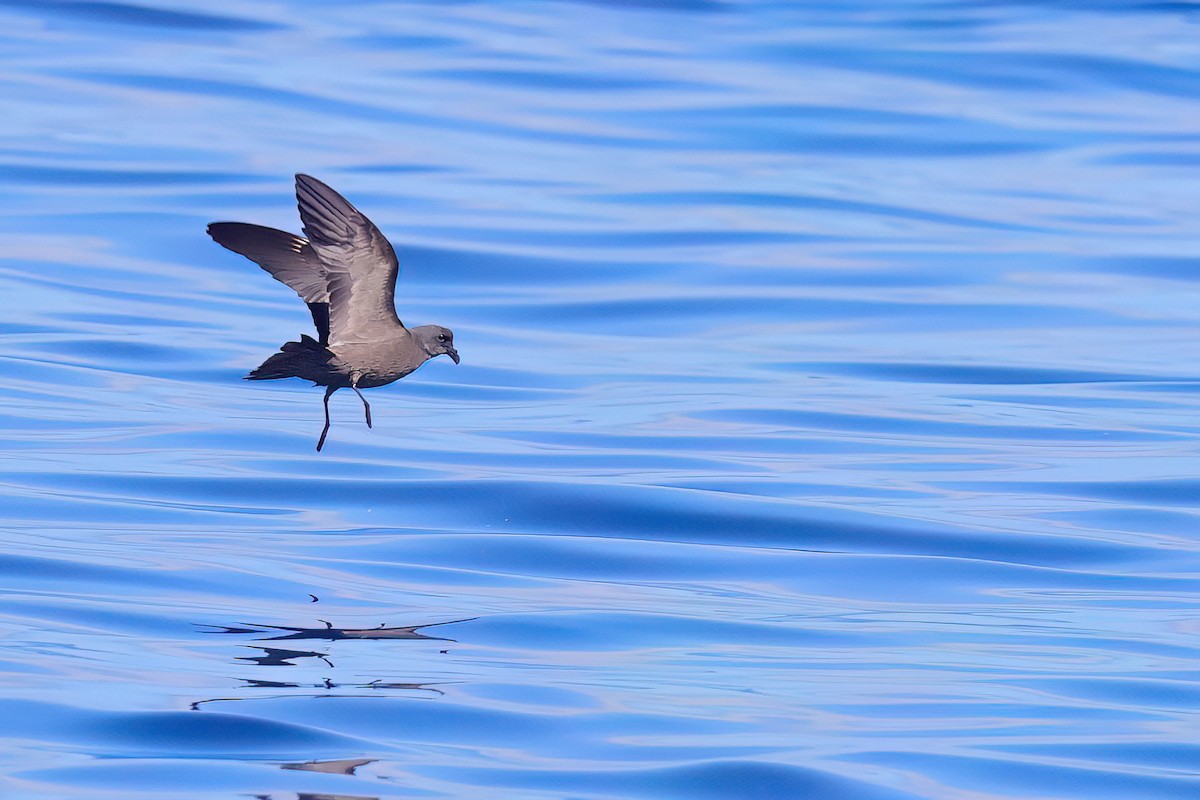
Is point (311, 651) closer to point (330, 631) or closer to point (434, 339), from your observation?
point (330, 631)

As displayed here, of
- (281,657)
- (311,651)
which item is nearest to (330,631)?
(311,651)

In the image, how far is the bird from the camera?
955cm

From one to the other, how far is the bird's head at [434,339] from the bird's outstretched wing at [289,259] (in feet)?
1.49

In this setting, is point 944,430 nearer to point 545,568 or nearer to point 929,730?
point 545,568

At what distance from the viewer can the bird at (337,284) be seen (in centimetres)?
955

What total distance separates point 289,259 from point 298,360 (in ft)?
1.83

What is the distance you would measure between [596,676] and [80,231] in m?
15.5

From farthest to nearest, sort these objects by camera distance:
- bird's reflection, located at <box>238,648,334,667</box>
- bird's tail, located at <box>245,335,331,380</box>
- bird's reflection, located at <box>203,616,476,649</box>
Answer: bird's reflection, located at <box>203,616,476,649</box> < bird's reflection, located at <box>238,648,334,667</box> < bird's tail, located at <box>245,335,331,380</box>

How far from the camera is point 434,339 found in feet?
33.0

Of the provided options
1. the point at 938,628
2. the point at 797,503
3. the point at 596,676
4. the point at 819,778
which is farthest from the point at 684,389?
the point at 819,778

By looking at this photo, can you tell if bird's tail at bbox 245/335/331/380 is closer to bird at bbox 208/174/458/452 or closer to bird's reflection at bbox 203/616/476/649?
bird at bbox 208/174/458/452

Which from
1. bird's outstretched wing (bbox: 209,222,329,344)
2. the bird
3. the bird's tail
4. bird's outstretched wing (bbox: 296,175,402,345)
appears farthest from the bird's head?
the bird's tail

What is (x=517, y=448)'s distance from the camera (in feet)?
53.5

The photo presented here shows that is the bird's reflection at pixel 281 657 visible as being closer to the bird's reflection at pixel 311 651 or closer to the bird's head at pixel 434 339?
the bird's reflection at pixel 311 651
